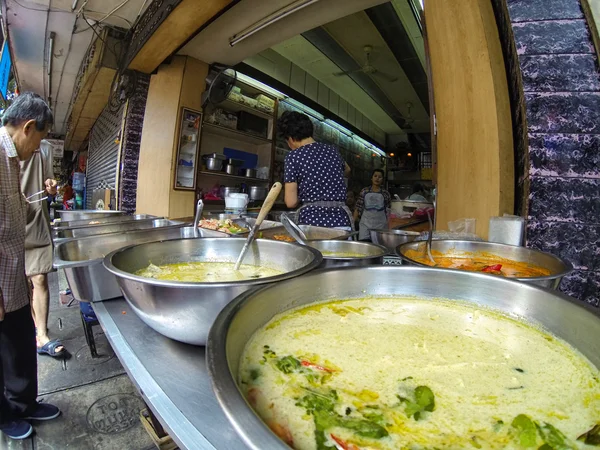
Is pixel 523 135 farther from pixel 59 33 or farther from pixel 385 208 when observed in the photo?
pixel 59 33

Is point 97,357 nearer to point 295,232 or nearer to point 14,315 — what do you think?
point 14,315

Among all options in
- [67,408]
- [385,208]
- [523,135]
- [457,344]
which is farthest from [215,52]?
[457,344]

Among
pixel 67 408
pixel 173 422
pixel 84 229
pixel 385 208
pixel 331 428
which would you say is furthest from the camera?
pixel 385 208

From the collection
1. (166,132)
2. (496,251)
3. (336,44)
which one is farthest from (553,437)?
(336,44)

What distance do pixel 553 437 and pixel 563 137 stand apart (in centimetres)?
239

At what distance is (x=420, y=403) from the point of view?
61 cm

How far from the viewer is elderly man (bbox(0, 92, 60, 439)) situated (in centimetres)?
193

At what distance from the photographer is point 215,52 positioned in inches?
208

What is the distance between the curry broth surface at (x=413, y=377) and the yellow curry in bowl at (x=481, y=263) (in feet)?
2.03

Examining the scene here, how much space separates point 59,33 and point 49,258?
4.69m

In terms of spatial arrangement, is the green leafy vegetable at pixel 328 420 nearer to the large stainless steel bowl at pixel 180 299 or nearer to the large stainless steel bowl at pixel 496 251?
the large stainless steel bowl at pixel 180 299

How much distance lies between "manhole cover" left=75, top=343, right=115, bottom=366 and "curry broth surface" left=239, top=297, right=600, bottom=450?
2.57m

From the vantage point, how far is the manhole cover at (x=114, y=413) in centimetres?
198

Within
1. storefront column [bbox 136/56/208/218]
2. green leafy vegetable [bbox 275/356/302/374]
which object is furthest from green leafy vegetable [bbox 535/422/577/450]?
storefront column [bbox 136/56/208/218]
